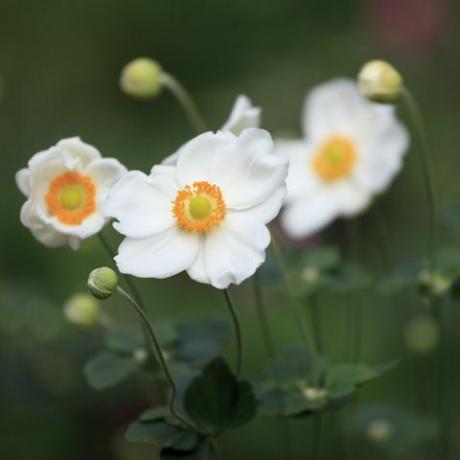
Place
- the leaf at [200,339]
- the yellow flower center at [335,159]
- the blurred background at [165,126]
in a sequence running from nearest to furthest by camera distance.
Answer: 1. the leaf at [200,339]
2. the yellow flower center at [335,159]
3. the blurred background at [165,126]

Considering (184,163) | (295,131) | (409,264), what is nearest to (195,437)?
(184,163)

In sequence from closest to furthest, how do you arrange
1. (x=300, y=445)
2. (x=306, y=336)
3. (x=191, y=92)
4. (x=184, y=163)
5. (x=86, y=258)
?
(x=184, y=163) → (x=306, y=336) → (x=300, y=445) → (x=86, y=258) → (x=191, y=92)

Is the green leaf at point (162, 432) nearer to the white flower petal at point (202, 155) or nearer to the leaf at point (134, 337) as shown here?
the leaf at point (134, 337)

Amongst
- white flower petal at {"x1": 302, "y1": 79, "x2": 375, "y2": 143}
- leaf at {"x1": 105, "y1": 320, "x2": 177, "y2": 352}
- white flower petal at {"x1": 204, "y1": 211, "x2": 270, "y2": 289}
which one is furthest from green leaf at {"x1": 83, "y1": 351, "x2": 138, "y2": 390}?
white flower petal at {"x1": 302, "y1": 79, "x2": 375, "y2": 143}

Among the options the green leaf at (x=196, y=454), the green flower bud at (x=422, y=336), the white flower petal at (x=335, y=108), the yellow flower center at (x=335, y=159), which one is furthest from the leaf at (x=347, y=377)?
the white flower petal at (x=335, y=108)

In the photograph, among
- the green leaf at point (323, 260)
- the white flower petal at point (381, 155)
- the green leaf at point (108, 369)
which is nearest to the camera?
the green leaf at point (108, 369)

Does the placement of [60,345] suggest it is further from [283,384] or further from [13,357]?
[283,384]

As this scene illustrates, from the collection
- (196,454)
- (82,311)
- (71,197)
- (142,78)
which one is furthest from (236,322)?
(142,78)
